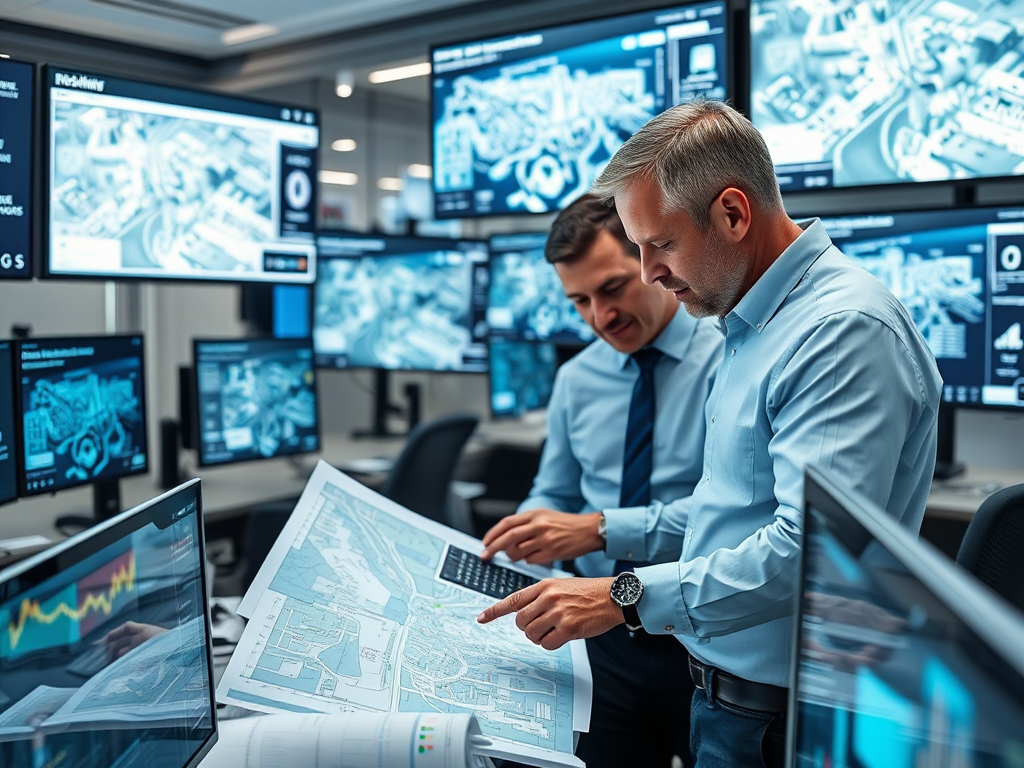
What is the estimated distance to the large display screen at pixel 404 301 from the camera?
3.55 m

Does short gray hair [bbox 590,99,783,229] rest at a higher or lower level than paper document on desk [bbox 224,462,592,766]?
higher

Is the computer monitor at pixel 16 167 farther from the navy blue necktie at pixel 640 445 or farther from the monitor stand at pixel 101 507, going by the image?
the navy blue necktie at pixel 640 445

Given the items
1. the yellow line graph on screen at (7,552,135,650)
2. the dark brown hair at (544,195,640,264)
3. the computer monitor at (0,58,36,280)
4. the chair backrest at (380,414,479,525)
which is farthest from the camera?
the chair backrest at (380,414,479,525)

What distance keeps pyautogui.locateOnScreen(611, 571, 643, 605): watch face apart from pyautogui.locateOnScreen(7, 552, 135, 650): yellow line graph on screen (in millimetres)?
582

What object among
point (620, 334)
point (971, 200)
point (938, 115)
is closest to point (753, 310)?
point (620, 334)

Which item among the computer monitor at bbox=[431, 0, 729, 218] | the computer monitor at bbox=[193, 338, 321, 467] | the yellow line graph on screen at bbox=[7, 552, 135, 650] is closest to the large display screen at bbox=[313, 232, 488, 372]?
the computer monitor at bbox=[193, 338, 321, 467]

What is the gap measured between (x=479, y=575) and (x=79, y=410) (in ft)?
4.47

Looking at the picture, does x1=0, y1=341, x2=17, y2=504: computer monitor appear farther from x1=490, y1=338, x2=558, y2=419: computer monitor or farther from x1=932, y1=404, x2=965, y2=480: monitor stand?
x1=932, y1=404, x2=965, y2=480: monitor stand

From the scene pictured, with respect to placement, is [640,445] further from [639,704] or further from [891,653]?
[891,653]

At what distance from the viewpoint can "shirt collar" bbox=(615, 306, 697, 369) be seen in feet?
5.84

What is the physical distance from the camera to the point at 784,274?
3.94 ft

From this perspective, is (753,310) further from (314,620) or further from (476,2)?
(476,2)

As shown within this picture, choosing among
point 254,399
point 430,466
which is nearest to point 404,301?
point 254,399

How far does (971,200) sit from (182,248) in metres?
2.21
